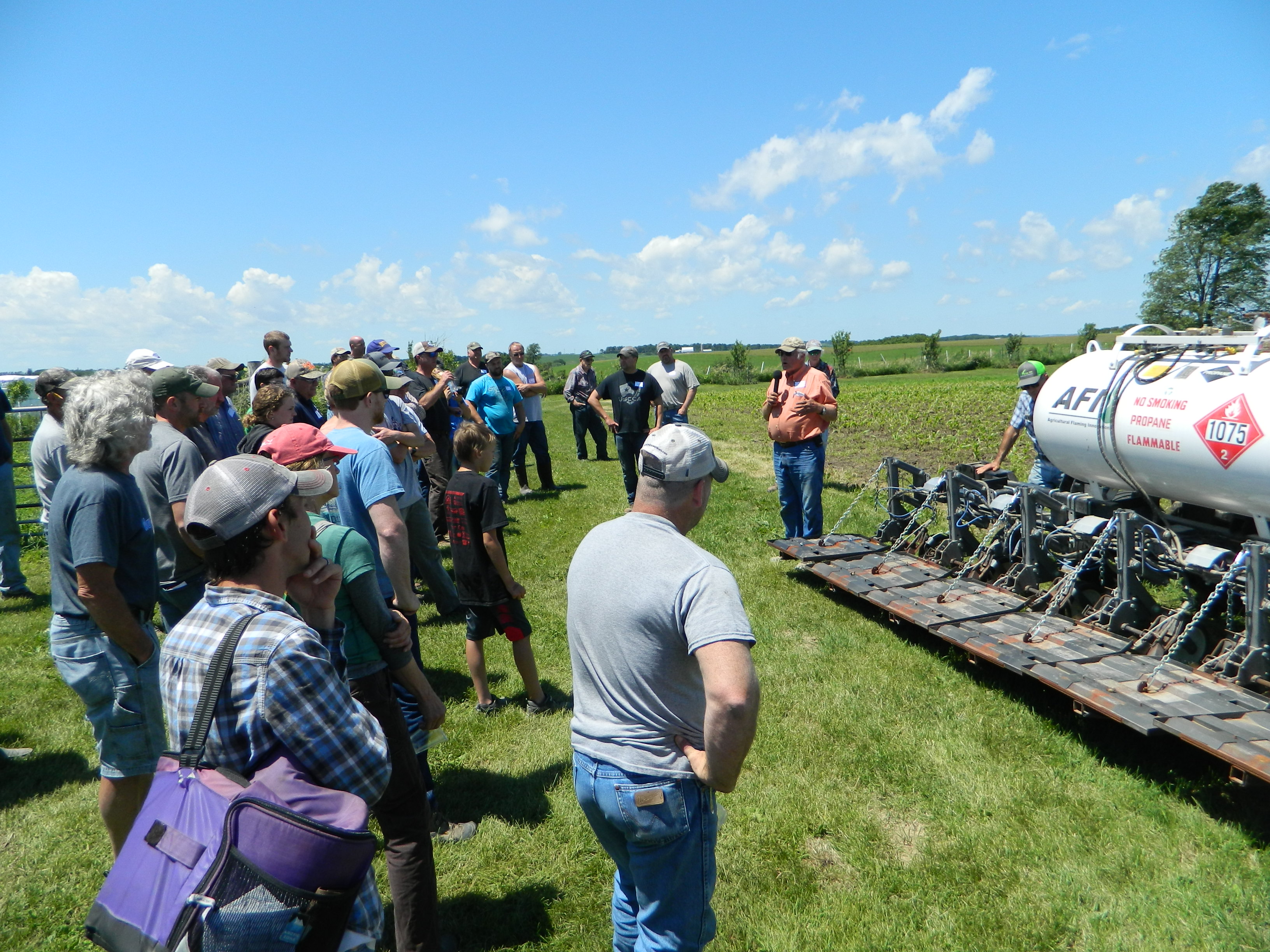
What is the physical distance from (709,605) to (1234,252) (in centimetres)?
6666

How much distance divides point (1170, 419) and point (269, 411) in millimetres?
5681

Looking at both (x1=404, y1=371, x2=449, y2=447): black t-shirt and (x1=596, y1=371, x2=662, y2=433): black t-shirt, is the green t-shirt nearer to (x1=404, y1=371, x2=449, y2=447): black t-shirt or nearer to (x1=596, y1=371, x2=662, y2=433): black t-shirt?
(x1=404, y1=371, x2=449, y2=447): black t-shirt

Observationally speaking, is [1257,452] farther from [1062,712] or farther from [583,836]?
[583,836]

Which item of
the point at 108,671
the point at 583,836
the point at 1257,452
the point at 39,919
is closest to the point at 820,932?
the point at 583,836

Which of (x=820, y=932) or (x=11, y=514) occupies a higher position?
(x=11, y=514)

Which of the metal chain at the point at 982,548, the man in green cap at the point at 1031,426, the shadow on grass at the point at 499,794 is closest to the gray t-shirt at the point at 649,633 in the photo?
the shadow on grass at the point at 499,794

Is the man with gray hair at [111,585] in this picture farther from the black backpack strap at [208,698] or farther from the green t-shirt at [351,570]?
the black backpack strap at [208,698]

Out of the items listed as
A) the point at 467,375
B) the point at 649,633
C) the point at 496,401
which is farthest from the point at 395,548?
the point at 467,375

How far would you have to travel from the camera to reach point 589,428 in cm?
1634

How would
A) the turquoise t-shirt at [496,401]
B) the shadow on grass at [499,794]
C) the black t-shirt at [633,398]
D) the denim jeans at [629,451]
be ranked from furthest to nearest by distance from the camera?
the turquoise t-shirt at [496,401] → the denim jeans at [629,451] → the black t-shirt at [633,398] → the shadow on grass at [499,794]

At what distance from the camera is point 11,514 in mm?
7625

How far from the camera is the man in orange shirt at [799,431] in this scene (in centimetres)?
745

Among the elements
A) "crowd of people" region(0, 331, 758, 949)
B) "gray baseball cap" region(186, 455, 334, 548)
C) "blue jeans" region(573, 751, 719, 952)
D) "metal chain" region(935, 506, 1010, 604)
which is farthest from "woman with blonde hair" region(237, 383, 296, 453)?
"metal chain" region(935, 506, 1010, 604)

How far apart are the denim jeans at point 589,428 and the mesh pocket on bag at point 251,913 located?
1406 centimetres
